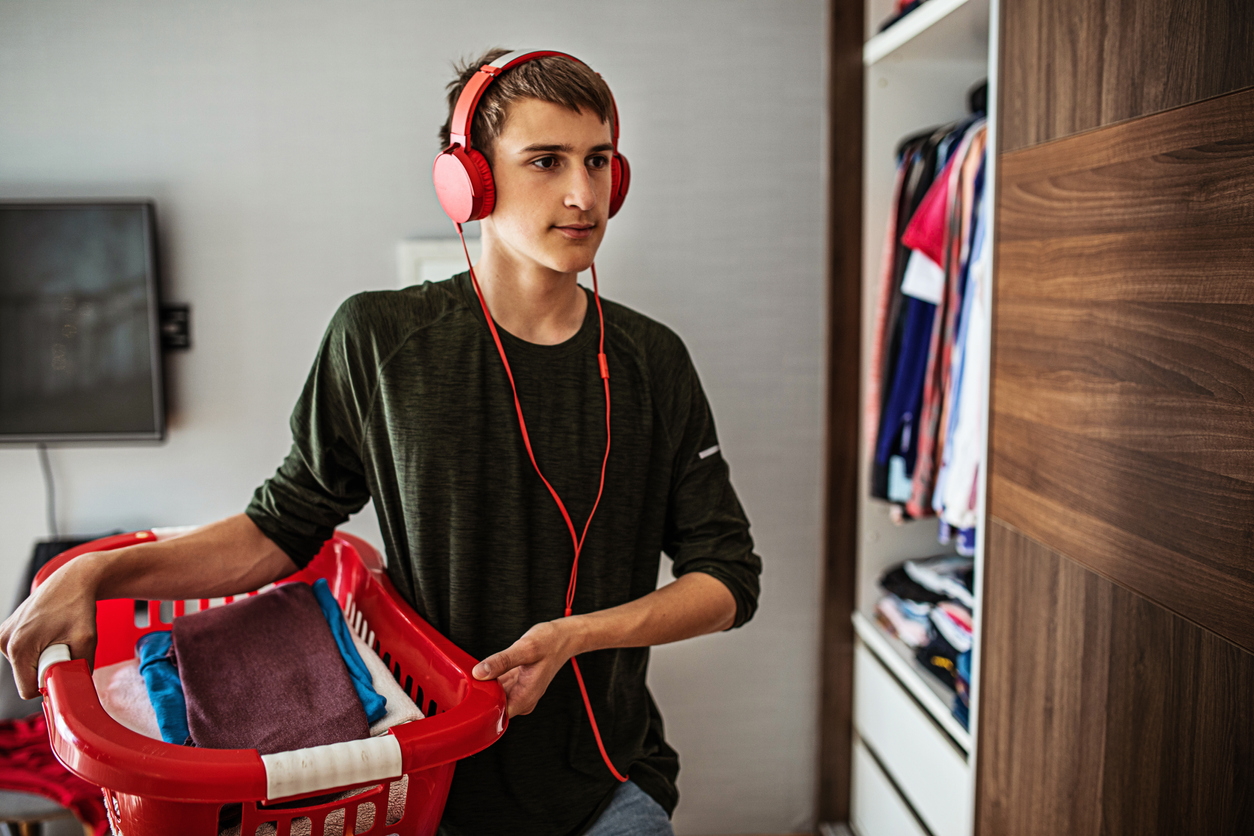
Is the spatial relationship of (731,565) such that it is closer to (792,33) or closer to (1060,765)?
(1060,765)

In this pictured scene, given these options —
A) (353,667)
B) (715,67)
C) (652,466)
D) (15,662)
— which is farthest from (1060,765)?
(715,67)

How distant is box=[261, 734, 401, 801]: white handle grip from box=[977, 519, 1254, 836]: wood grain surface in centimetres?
90

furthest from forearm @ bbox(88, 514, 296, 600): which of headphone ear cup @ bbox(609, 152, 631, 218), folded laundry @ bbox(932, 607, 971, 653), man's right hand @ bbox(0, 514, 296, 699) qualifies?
folded laundry @ bbox(932, 607, 971, 653)

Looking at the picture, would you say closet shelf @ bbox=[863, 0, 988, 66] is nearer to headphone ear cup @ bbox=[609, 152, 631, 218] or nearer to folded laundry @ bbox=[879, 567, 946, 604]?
headphone ear cup @ bbox=[609, 152, 631, 218]

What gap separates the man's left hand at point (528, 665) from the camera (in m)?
0.81

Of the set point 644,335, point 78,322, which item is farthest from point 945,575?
point 78,322

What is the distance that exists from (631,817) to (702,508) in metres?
0.40

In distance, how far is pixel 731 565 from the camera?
1.11 m

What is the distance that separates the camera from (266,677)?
2.82ft

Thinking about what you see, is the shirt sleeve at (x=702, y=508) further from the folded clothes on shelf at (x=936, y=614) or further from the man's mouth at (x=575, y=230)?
the folded clothes on shelf at (x=936, y=614)

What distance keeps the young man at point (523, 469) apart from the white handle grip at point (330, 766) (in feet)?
1.16

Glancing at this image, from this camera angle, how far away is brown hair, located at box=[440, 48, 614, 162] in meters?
0.96

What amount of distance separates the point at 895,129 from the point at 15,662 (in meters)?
1.94

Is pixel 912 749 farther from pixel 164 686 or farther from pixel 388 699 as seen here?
pixel 164 686
